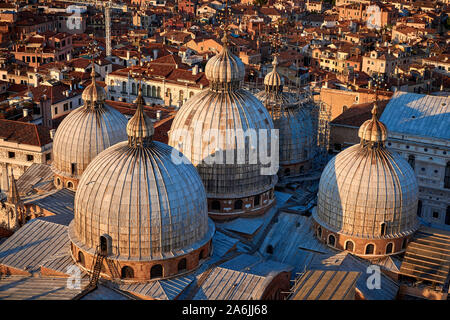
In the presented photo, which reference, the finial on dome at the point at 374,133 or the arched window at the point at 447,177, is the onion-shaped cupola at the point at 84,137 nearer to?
the finial on dome at the point at 374,133

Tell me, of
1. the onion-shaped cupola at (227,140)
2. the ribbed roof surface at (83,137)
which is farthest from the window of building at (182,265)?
the ribbed roof surface at (83,137)

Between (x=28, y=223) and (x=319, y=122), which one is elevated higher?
(x=319, y=122)

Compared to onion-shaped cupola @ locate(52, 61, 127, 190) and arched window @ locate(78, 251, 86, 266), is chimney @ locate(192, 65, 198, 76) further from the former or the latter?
arched window @ locate(78, 251, 86, 266)

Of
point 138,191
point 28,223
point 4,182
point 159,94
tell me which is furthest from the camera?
point 159,94

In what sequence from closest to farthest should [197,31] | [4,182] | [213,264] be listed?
[213,264], [4,182], [197,31]

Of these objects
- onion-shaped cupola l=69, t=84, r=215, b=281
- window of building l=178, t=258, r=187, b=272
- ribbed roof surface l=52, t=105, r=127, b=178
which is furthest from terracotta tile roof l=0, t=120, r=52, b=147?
window of building l=178, t=258, r=187, b=272

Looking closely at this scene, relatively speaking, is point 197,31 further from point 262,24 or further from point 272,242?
point 272,242

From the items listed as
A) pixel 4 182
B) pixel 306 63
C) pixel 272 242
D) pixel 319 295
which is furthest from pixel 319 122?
pixel 306 63
